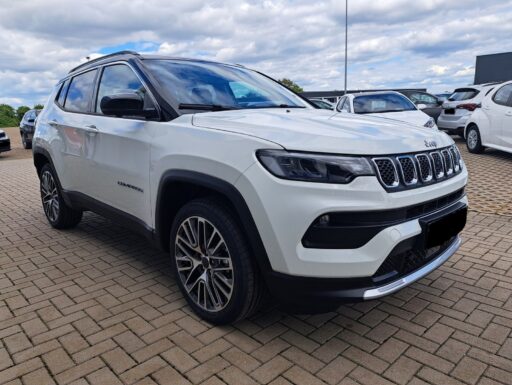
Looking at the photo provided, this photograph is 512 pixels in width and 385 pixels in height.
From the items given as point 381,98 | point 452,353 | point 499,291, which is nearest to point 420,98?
point 381,98

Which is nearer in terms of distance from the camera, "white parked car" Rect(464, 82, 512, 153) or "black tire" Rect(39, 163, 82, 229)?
"black tire" Rect(39, 163, 82, 229)

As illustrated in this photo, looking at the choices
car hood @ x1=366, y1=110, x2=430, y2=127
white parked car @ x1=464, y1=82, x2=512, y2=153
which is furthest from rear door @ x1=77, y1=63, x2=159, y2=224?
white parked car @ x1=464, y1=82, x2=512, y2=153

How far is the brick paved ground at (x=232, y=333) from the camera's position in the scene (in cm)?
238

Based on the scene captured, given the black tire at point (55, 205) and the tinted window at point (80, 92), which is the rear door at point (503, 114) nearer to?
the tinted window at point (80, 92)

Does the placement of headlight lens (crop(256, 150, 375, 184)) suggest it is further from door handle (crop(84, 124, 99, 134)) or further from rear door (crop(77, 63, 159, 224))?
door handle (crop(84, 124, 99, 134))

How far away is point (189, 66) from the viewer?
141 inches

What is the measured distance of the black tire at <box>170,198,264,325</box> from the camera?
8.27 ft

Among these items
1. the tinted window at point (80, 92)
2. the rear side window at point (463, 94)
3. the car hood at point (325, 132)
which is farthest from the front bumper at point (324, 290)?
the rear side window at point (463, 94)

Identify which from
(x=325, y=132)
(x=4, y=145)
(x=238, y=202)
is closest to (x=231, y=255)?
(x=238, y=202)

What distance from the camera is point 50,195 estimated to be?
203 inches

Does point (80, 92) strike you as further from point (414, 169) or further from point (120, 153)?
point (414, 169)

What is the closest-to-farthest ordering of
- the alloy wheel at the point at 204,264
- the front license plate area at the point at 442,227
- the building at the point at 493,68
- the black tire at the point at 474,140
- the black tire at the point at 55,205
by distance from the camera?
the front license plate area at the point at 442,227 < the alloy wheel at the point at 204,264 < the black tire at the point at 55,205 < the black tire at the point at 474,140 < the building at the point at 493,68

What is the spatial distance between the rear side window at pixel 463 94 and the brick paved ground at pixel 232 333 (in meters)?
9.79

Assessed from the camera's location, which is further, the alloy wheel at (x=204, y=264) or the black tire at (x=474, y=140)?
the black tire at (x=474, y=140)
